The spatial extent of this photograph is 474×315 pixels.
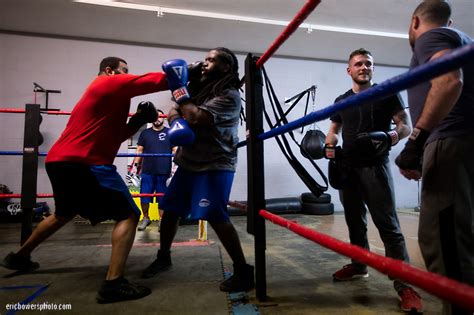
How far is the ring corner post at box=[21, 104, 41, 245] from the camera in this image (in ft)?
7.01

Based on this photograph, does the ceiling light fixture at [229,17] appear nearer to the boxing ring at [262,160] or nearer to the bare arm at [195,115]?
the boxing ring at [262,160]

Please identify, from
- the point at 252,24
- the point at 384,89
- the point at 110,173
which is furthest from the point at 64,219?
the point at 252,24

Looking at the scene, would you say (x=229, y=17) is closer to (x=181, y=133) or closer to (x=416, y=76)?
(x=181, y=133)

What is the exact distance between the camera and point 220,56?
1.53 m

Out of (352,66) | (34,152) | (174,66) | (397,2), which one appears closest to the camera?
(174,66)

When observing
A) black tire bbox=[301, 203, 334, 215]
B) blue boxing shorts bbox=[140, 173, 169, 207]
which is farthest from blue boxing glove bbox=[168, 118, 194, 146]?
black tire bbox=[301, 203, 334, 215]

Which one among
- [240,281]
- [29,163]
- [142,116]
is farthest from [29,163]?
[240,281]

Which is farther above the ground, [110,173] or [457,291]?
[110,173]

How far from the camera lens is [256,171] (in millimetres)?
1287

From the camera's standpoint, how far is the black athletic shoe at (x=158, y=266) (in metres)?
1.51

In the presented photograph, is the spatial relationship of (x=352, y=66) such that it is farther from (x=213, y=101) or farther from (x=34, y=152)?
(x=34, y=152)

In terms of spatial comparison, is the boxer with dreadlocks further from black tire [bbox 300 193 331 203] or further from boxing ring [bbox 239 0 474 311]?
black tire [bbox 300 193 331 203]

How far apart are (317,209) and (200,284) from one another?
11.8ft

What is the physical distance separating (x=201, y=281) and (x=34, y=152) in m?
1.68
